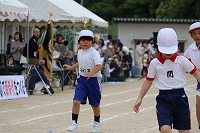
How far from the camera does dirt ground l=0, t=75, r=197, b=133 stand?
36.7 feet

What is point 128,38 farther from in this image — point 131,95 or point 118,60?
point 131,95

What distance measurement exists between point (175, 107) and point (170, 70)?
0.48m

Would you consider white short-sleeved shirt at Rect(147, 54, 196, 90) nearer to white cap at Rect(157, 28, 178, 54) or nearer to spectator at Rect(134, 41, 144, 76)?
white cap at Rect(157, 28, 178, 54)

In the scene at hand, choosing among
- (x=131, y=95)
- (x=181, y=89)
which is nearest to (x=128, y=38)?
(x=131, y=95)

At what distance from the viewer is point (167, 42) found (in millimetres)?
7391

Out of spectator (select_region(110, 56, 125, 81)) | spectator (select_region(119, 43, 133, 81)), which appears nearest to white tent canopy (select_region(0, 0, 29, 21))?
spectator (select_region(110, 56, 125, 81))

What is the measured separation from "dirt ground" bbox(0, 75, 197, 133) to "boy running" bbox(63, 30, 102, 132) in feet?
1.23

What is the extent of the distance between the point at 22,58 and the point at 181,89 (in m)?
12.2

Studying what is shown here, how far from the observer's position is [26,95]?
17922mm

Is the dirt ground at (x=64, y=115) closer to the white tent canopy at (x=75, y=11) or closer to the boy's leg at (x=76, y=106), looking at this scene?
the boy's leg at (x=76, y=106)

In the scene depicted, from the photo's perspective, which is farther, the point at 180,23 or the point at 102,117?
the point at 180,23

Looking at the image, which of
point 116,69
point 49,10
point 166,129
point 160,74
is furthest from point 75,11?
point 166,129

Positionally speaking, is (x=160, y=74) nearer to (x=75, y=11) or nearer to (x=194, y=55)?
(x=194, y=55)

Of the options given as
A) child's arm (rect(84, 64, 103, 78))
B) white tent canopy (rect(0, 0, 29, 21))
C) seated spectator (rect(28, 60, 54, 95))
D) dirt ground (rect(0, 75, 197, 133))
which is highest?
white tent canopy (rect(0, 0, 29, 21))
